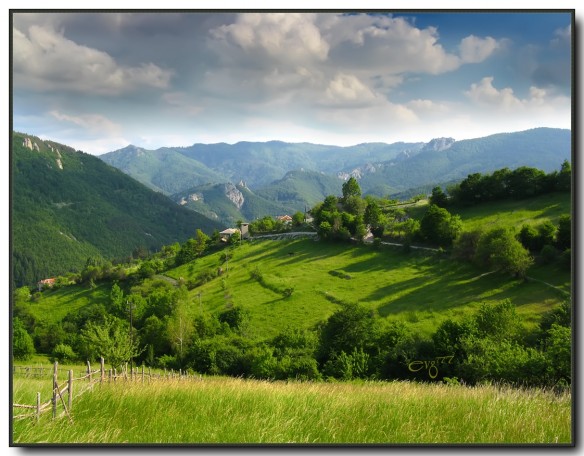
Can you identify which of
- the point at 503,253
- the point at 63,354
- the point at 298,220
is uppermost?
the point at 298,220

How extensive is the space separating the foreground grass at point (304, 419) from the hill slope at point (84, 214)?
346 ft

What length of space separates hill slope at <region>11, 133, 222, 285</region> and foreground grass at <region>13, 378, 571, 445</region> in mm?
105549

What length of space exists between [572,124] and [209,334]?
942 inches

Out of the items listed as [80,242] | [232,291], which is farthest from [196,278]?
[80,242]

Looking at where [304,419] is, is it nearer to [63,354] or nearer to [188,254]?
[63,354]

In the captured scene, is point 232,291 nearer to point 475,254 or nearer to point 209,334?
point 209,334

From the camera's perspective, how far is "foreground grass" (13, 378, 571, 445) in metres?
5.31

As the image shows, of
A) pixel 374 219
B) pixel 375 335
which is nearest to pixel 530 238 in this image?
pixel 375 335

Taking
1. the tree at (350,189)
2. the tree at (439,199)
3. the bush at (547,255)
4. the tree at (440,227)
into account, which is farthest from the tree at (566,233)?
the tree at (350,189)

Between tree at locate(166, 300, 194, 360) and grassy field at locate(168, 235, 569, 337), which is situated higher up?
grassy field at locate(168, 235, 569, 337)

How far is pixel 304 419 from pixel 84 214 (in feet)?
544

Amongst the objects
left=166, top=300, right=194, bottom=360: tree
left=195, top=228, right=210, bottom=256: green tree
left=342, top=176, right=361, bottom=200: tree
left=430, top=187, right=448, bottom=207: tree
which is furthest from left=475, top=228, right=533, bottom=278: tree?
left=195, top=228, right=210, bottom=256: green tree

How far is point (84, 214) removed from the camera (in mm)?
151875

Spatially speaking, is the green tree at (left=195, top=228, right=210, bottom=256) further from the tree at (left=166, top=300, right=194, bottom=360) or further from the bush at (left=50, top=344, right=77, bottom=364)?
the bush at (left=50, top=344, right=77, bottom=364)
